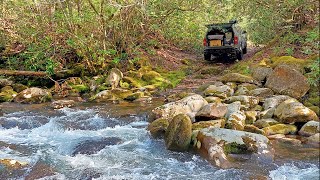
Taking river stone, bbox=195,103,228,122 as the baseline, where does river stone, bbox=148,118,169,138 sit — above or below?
below

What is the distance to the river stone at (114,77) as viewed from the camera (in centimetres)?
1379

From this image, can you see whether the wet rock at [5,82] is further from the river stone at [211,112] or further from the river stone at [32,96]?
the river stone at [211,112]

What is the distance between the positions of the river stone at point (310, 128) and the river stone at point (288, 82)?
210cm

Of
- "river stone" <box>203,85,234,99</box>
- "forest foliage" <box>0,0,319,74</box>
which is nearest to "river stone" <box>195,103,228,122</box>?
"river stone" <box>203,85,234,99</box>

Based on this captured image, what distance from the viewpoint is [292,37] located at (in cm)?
1022

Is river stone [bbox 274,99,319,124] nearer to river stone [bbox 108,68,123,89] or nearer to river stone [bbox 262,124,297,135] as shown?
river stone [bbox 262,124,297,135]

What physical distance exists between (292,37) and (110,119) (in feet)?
19.0

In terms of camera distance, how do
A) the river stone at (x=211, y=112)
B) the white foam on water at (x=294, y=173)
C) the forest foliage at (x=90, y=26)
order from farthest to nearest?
the forest foliage at (x=90, y=26) < the river stone at (x=211, y=112) < the white foam on water at (x=294, y=173)

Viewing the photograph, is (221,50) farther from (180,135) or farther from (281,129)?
(180,135)

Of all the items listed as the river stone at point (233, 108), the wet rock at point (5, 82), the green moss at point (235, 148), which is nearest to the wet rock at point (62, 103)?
the wet rock at point (5, 82)

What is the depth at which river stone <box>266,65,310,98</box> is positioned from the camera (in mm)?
10164

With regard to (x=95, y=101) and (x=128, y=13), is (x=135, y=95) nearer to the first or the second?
(x=95, y=101)

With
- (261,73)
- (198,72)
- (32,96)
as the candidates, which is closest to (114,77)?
(32,96)

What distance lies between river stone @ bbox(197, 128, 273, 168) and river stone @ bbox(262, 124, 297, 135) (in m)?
0.95
